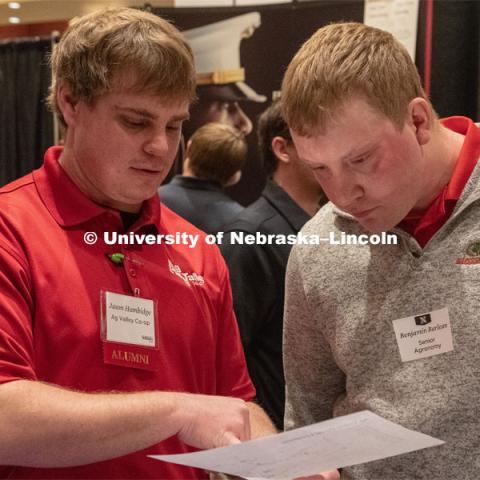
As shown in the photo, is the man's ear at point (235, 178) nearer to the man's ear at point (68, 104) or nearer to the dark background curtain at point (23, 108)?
the dark background curtain at point (23, 108)

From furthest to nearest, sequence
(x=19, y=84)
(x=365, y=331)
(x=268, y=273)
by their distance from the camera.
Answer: (x=19, y=84) < (x=268, y=273) < (x=365, y=331)

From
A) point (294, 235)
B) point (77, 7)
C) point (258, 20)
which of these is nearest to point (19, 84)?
point (77, 7)

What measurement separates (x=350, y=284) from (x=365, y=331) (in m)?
0.09

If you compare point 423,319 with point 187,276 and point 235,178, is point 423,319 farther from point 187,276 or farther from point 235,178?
point 235,178

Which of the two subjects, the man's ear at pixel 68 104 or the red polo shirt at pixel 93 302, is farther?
the man's ear at pixel 68 104

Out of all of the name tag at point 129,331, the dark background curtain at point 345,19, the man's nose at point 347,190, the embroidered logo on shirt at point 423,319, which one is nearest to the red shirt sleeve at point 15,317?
the name tag at point 129,331

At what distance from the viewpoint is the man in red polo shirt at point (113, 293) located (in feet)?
4.00

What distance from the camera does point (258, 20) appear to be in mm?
1959

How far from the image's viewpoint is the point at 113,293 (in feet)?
4.56

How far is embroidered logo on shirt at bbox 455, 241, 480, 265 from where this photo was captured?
1354mm

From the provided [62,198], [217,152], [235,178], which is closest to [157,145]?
[62,198]

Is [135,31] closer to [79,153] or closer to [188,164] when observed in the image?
[79,153]

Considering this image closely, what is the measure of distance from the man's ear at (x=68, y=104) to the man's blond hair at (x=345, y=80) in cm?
37

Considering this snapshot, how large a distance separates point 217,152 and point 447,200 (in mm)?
853
